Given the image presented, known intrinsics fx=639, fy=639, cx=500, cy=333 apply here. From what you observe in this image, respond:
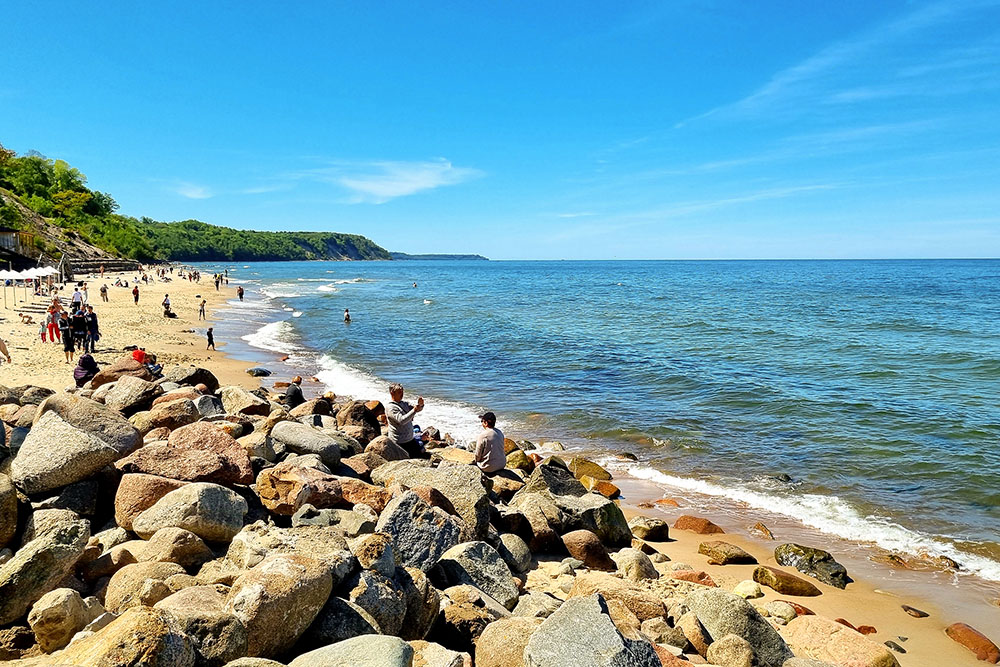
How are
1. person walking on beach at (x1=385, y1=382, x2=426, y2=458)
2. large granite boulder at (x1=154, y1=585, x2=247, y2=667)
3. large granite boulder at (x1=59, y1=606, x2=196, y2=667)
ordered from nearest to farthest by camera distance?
large granite boulder at (x1=59, y1=606, x2=196, y2=667), large granite boulder at (x1=154, y1=585, x2=247, y2=667), person walking on beach at (x1=385, y1=382, x2=426, y2=458)

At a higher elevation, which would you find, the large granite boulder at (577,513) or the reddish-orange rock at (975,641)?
the large granite boulder at (577,513)

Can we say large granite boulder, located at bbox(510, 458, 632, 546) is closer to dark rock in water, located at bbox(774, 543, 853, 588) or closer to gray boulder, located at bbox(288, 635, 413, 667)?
dark rock in water, located at bbox(774, 543, 853, 588)

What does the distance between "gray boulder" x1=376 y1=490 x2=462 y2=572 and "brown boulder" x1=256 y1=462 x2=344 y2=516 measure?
3.72ft

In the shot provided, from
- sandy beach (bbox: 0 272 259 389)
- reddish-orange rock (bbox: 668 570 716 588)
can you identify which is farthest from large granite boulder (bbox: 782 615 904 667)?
sandy beach (bbox: 0 272 259 389)

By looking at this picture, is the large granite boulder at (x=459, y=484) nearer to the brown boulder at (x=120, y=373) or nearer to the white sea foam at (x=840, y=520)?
the white sea foam at (x=840, y=520)

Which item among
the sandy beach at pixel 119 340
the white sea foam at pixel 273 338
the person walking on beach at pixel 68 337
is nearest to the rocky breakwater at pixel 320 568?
the sandy beach at pixel 119 340

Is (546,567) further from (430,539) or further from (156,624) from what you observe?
(156,624)

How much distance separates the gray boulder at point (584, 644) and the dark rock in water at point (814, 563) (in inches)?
239

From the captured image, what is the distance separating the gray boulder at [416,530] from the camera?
19.8 feet

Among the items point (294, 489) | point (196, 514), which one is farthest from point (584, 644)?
point (294, 489)

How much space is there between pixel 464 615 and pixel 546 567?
2807 millimetres

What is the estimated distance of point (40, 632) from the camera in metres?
4.29

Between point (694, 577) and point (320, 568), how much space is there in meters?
5.57

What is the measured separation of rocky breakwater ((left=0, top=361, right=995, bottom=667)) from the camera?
4.15 meters
